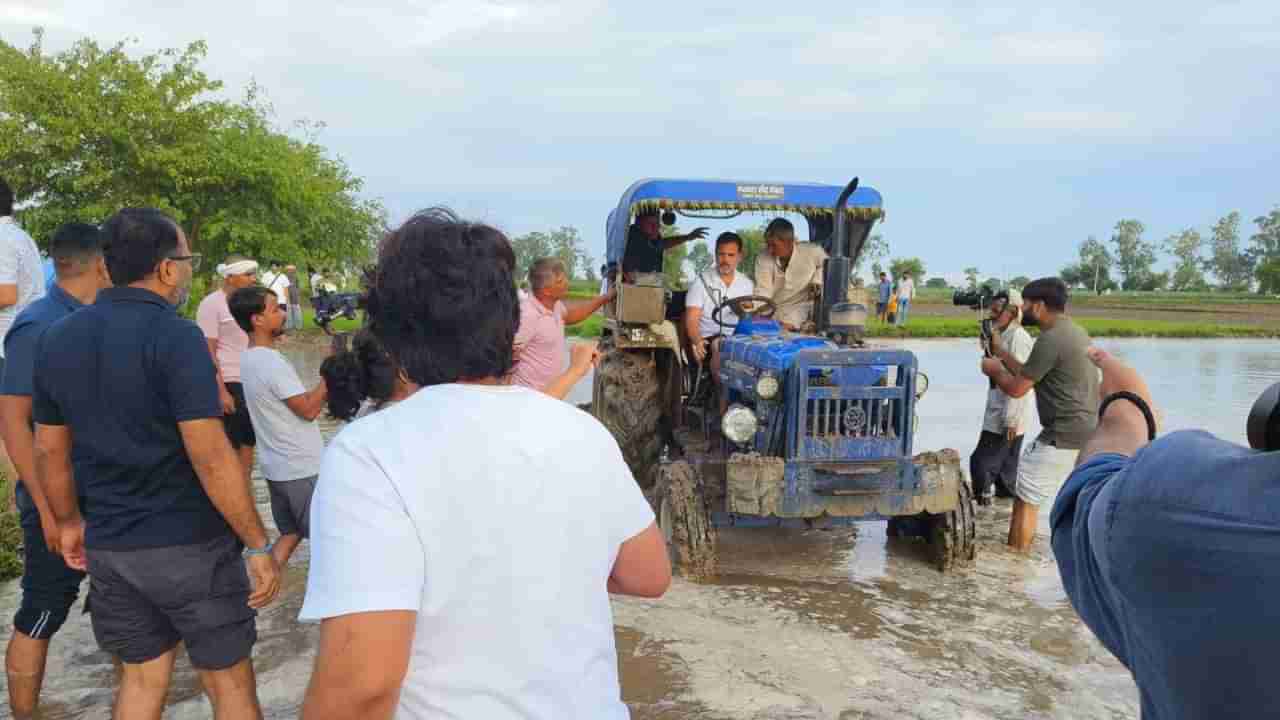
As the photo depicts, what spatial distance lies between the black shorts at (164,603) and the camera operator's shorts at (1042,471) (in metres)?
5.09

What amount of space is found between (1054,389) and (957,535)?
3.99 feet

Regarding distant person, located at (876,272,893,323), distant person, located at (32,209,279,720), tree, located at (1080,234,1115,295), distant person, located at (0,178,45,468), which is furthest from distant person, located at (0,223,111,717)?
tree, located at (1080,234,1115,295)

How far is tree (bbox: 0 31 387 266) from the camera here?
19031 millimetres

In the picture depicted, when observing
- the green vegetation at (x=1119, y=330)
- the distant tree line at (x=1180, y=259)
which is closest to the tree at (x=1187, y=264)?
the distant tree line at (x=1180, y=259)

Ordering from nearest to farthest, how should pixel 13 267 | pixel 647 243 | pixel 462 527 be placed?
pixel 462 527 → pixel 13 267 → pixel 647 243

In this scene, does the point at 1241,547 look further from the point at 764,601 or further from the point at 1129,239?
the point at 1129,239

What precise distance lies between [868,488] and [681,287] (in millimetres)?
3367

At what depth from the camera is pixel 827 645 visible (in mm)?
4836

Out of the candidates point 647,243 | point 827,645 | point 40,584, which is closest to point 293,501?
point 40,584

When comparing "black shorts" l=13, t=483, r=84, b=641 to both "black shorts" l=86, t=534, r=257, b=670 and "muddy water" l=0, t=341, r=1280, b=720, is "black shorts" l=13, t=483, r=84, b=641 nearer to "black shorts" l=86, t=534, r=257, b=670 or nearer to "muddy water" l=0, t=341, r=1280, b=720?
"muddy water" l=0, t=341, r=1280, b=720

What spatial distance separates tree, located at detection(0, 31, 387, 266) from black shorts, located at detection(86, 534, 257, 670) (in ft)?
58.1

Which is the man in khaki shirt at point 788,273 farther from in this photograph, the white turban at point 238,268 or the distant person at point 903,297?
the distant person at point 903,297

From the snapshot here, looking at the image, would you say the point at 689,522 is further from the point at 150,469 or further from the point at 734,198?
the point at 150,469

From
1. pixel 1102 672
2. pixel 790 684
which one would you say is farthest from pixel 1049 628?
pixel 790 684
